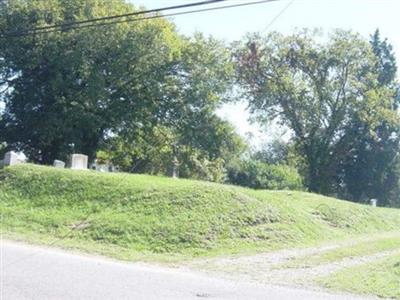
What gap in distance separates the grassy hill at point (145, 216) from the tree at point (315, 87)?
74.2 ft

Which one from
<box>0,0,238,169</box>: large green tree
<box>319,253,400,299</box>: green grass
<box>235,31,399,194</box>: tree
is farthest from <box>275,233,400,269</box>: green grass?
<box>235,31,399,194</box>: tree

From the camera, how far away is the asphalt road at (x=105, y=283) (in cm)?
847

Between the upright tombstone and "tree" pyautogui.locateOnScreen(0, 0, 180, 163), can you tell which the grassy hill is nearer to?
the upright tombstone

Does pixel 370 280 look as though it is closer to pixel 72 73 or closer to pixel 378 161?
pixel 72 73

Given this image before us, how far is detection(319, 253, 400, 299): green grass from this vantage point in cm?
1031

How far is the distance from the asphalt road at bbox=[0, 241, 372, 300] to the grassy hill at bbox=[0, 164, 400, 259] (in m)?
2.03

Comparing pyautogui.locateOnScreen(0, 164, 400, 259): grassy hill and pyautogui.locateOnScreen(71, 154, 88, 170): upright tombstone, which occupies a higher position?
pyautogui.locateOnScreen(71, 154, 88, 170): upright tombstone

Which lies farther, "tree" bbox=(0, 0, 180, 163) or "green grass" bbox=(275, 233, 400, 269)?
"tree" bbox=(0, 0, 180, 163)

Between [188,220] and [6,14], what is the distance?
23560 millimetres

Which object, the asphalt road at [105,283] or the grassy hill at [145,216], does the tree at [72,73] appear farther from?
the asphalt road at [105,283]

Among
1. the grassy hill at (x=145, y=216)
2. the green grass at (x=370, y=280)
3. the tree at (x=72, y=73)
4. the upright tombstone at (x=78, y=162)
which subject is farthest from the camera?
the tree at (x=72, y=73)

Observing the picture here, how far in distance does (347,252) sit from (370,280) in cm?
388

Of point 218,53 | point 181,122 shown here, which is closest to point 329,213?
point 181,122

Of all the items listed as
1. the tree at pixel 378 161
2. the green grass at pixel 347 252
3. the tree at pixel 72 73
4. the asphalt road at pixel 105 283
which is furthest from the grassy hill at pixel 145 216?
the tree at pixel 378 161
